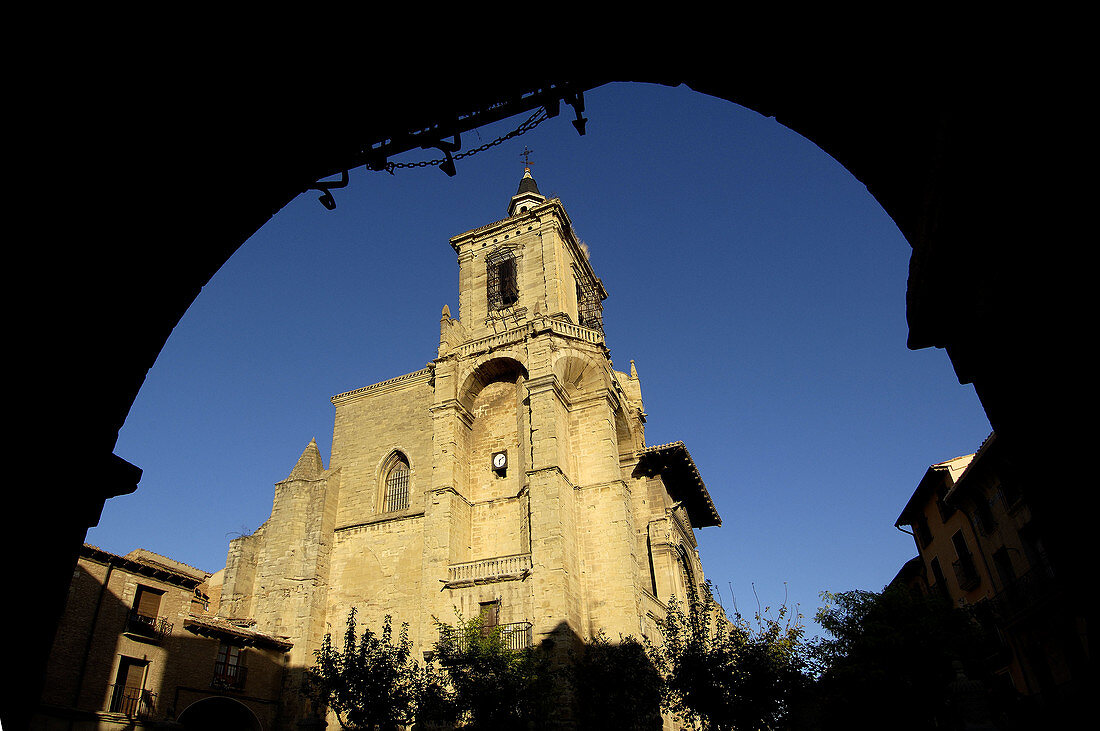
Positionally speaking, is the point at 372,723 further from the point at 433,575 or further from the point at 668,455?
the point at 668,455

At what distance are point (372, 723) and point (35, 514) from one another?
14.6 m

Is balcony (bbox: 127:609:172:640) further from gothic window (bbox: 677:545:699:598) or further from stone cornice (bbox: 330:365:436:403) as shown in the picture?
gothic window (bbox: 677:545:699:598)

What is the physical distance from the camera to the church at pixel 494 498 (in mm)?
20172

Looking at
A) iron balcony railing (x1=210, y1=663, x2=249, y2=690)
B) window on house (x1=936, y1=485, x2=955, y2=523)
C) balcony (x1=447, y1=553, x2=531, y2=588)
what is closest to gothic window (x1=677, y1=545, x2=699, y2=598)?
balcony (x1=447, y1=553, x2=531, y2=588)

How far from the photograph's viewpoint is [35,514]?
12.8 ft

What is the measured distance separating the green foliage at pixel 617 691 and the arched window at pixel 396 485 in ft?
30.6

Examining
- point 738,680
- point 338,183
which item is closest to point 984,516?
point 738,680

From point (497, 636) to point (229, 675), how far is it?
9.04 meters

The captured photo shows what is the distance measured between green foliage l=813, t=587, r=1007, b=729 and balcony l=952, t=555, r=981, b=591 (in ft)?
12.2

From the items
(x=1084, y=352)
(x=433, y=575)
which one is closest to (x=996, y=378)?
(x=1084, y=352)

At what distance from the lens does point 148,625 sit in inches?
758

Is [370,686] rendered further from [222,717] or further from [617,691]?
[222,717]

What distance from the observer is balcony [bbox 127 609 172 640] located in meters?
18.9

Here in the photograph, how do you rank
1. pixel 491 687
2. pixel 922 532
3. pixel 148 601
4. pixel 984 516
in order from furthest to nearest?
pixel 922 532
pixel 984 516
pixel 148 601
pixel 491 687
